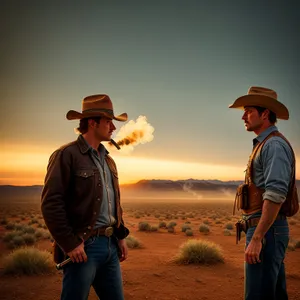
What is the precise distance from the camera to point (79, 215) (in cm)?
271

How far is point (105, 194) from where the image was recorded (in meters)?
2.99

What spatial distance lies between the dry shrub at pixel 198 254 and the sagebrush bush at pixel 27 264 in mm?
4013

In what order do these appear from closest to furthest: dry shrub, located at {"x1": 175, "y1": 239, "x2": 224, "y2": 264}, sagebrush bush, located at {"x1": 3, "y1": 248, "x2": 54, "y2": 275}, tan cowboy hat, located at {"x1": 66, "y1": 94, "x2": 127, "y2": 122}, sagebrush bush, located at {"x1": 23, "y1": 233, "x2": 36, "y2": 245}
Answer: tan cowboy hat, located at {"x1": 66, "y1": 94, "x2": 127, "y2": 122} → sagebrush bush, located at {"x1": 3, "y1": 248, "x2": 54, "y2": 275} → dry shrub, located at {"x1": 175, "y1": 239, "x2": 224, "y2": 264} → sagebrush bush, located at {"x1": 23, "y1": 233, "x2": 36, "y2": 245}

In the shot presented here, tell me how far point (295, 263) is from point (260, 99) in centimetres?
897

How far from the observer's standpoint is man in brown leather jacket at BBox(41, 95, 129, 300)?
2555 millimetres

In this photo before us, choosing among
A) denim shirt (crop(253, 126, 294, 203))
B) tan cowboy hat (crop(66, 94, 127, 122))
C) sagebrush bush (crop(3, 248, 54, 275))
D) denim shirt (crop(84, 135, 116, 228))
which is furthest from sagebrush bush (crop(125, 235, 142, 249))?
denim shirt (crop(253, 126, 294, 203))

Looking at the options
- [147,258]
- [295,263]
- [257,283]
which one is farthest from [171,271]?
[257,283]

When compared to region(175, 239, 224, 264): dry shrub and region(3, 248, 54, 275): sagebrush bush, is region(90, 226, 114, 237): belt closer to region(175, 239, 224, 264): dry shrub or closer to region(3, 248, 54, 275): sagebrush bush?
region(3, 248, 54, 275): sagebrush bush

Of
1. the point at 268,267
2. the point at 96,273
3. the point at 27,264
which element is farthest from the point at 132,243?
the point at 268,267

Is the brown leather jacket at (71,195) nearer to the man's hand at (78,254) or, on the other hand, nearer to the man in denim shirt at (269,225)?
the man's hand at (78,254)

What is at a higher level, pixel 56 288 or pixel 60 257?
pixel 60 257

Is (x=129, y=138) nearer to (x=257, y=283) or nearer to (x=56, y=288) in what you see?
(x=257, y=283)

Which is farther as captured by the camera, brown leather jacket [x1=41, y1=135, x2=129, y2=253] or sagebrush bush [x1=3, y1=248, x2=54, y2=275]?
sagebrush bush [x1=3, y1=248, x2=54, y2=275]

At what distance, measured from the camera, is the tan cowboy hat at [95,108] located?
320cm
